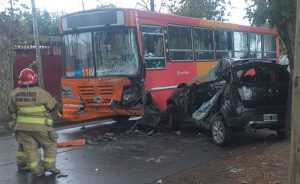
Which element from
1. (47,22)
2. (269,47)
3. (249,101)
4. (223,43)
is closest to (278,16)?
(249,101)

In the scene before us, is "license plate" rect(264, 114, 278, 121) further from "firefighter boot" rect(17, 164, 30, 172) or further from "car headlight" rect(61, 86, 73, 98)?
"car headlight" rect(61, 86, 73, 98)

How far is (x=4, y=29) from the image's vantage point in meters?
14.4

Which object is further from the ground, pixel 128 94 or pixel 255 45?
pixel 255 45

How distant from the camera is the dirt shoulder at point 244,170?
20.6 ft

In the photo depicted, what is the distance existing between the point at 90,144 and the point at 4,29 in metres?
6.20

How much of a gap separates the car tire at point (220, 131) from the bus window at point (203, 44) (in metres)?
4.93

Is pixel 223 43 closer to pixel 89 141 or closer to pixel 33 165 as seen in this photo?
pixel 89 141

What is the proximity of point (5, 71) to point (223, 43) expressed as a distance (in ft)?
23.4

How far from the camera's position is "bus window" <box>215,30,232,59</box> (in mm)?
15422

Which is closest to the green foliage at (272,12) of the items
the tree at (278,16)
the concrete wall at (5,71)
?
the tree at (278,16)

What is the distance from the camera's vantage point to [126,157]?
8.57m

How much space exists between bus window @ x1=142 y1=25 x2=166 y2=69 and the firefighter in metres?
4.84

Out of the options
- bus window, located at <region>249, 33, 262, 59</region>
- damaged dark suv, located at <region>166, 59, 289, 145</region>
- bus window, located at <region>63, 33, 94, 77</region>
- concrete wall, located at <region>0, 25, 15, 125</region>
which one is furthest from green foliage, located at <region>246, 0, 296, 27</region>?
bus window, located at <region>249, 33, 262, 59</region>

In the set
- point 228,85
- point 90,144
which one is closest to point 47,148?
point 90,144
